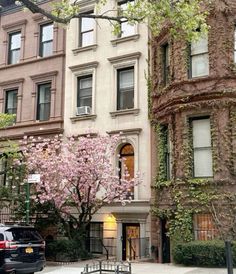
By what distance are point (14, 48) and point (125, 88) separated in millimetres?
8807

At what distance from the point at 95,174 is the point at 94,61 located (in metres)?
7.21

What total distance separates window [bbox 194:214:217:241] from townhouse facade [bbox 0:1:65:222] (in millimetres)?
9388

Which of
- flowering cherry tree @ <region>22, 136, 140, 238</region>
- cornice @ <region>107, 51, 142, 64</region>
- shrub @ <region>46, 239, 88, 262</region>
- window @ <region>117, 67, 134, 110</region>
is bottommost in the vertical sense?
shrub @ <region>46, 239, 88, 262</region>

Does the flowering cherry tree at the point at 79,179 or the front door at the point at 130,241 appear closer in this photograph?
the flowering cherry tree at the point at 79,179

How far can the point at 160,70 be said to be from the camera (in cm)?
1988

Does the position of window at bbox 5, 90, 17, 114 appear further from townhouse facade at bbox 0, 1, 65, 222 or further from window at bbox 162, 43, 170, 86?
window at bbox 162, 43, 170, 86

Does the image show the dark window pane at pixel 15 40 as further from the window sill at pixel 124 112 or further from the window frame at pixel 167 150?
the window frame at pixel 167 150

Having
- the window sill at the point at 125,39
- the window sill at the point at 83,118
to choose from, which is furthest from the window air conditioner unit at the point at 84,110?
the window sill at the point at 125,39

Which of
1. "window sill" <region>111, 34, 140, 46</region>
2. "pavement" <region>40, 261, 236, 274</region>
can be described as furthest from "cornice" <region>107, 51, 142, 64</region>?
"pavement" <region>40, 261, 236, 274</region>

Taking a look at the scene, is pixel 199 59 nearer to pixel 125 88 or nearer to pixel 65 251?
pixel 125 88

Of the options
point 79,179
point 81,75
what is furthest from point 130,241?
point 81,75

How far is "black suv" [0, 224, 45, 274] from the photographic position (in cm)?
1262

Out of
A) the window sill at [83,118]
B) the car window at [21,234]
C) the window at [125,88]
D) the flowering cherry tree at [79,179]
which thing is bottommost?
the car window at [21,234]

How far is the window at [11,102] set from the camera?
2562 cm
